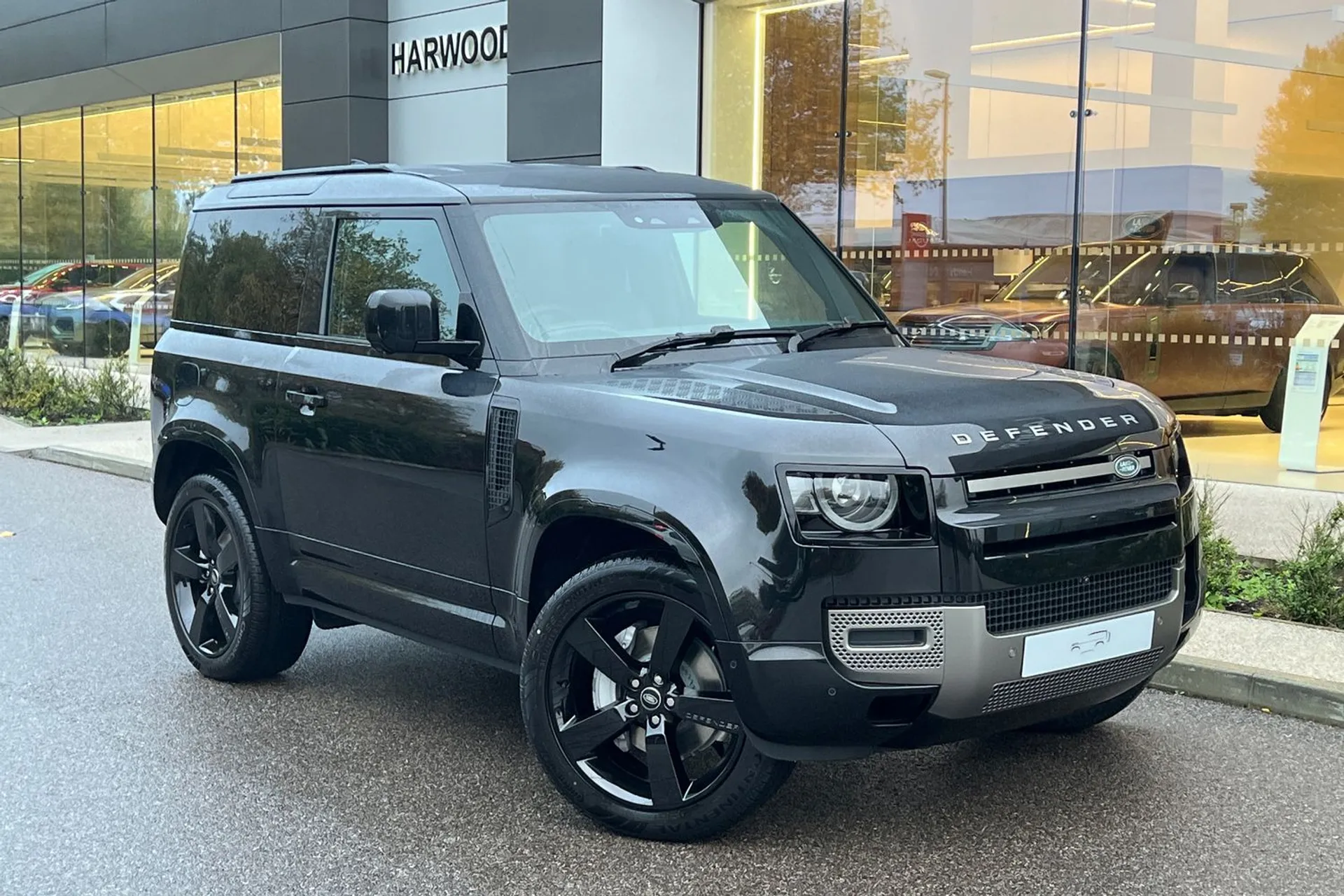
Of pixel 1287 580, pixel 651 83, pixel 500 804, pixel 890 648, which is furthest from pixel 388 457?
pixel 651 83

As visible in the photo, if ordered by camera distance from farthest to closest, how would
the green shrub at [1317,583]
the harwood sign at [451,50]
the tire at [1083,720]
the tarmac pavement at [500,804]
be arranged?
the harwood sign at [451,50] → the green shrub at [1317,583] → the tire at [1083,720] → the tarmac pavement at [500,804]

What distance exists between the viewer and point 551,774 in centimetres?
450

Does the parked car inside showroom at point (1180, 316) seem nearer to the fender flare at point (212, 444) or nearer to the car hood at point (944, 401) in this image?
the car hood at point (944, 401)

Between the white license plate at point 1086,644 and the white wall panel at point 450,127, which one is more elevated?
the white wall panel at point 450,127

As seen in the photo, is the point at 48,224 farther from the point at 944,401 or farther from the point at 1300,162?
the point at 944,401

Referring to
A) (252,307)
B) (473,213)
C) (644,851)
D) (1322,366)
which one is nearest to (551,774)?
(644,851)

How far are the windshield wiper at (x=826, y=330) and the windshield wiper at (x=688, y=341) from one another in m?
0.04

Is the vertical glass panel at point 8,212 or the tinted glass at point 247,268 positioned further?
the vertical glass panel at point 8,212

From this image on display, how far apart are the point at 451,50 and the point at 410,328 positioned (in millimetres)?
13215

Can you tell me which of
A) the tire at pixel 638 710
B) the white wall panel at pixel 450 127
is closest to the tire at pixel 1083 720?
the tire at pixel 638 710

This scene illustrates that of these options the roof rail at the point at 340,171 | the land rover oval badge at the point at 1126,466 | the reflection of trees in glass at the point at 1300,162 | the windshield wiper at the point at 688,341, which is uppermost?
the reflection of trees in glass at the point at 1300,162

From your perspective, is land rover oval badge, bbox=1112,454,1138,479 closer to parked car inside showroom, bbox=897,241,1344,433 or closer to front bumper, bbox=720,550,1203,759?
front bumper, bbox=720,550,1203,759

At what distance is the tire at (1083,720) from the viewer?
509 centimetres

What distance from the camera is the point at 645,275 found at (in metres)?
5.14
